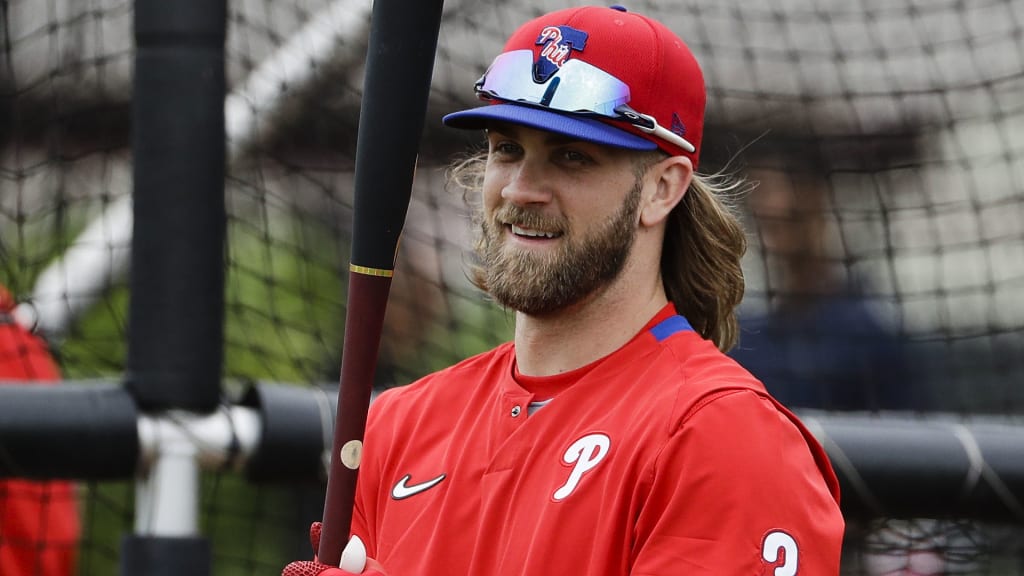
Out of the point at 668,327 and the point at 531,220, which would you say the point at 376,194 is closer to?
the point at 531,220

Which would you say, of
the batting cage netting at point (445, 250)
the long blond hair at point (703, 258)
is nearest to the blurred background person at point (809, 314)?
the batting cage netting at point (445, 250)

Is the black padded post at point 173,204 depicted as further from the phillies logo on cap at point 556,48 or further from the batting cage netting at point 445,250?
the phillies logo on cap at point 556,48

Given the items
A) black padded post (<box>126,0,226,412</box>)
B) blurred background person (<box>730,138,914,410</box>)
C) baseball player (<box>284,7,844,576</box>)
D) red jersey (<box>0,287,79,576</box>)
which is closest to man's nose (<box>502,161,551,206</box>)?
baseball player (<box>284,7,844,576</box>)

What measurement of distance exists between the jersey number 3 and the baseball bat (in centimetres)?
54

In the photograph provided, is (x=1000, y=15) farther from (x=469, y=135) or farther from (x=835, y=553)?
(x=835, y=553)

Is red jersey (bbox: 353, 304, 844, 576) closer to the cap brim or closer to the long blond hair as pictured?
the long blond hair

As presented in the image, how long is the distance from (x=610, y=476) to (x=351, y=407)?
0.36 meters

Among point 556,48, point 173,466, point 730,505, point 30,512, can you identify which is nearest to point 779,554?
point 730,505

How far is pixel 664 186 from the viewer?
2.10 meters

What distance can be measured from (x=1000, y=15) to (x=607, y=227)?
282 cm

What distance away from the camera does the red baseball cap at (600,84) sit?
1981mm

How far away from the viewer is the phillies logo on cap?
6.68 feet

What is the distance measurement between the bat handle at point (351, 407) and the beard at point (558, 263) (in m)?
0.19

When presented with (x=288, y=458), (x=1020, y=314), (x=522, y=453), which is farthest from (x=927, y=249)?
(x=522, y=453)
